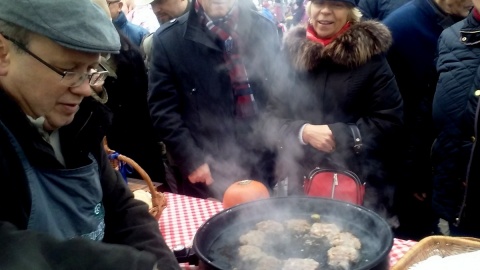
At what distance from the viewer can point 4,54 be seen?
134 cm

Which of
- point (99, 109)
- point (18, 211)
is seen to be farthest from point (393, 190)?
point (18, 211)

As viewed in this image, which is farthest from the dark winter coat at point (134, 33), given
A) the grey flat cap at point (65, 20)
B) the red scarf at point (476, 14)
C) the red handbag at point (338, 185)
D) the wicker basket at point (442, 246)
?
the wicker basket at point (442, 246)

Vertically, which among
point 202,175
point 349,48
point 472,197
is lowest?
point 202,175

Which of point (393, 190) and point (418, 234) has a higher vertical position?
point (393, 190)

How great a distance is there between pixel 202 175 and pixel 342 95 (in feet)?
3.40

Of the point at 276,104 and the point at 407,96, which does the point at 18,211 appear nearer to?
the point at 276,104

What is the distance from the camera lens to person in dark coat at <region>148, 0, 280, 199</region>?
312cm

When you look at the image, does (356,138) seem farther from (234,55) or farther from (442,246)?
(442,246)

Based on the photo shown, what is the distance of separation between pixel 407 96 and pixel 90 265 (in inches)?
109

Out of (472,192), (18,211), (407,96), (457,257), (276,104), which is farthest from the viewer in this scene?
(407,96)

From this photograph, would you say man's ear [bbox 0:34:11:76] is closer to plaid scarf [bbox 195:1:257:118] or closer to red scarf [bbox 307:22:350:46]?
plaid scarf [bbox 195:1:257:118]

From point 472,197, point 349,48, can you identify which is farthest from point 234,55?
point 472,197

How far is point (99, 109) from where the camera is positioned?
1.68 metres

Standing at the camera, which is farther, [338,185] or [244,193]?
[338,185]
